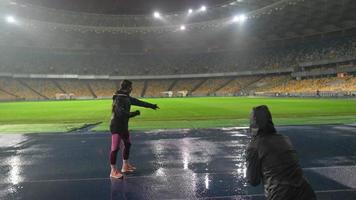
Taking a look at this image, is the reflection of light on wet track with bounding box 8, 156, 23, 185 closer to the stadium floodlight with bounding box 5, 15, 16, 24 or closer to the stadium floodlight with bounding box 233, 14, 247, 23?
the stadium floodlight with bounding box 233, 14, 247, 23

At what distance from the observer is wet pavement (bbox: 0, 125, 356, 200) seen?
22.2 ft

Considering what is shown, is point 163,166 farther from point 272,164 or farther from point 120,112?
point 272,164

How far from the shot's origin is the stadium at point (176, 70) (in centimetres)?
1288

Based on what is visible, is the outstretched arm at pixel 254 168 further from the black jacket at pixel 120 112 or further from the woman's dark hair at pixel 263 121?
the black jacket at pixel 120 112

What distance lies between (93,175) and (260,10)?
2474 inches

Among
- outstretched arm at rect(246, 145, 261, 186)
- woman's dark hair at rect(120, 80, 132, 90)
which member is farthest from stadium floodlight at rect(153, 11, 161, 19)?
outstretched arm at rect(246, 145, 261, 186)

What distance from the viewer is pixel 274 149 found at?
3.59 meters

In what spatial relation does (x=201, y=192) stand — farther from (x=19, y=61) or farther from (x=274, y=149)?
(x=19, y=61)

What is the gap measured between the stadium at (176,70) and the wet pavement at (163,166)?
110 mm

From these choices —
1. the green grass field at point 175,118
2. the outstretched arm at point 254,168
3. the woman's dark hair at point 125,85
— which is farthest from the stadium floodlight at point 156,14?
the outstretched arm at point 254,168

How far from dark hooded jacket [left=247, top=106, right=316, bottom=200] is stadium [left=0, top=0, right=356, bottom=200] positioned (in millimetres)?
6146

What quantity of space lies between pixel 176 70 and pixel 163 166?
84766mm

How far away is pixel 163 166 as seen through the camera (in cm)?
913

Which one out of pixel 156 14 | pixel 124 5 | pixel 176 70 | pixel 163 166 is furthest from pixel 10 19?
pixel 163 166
